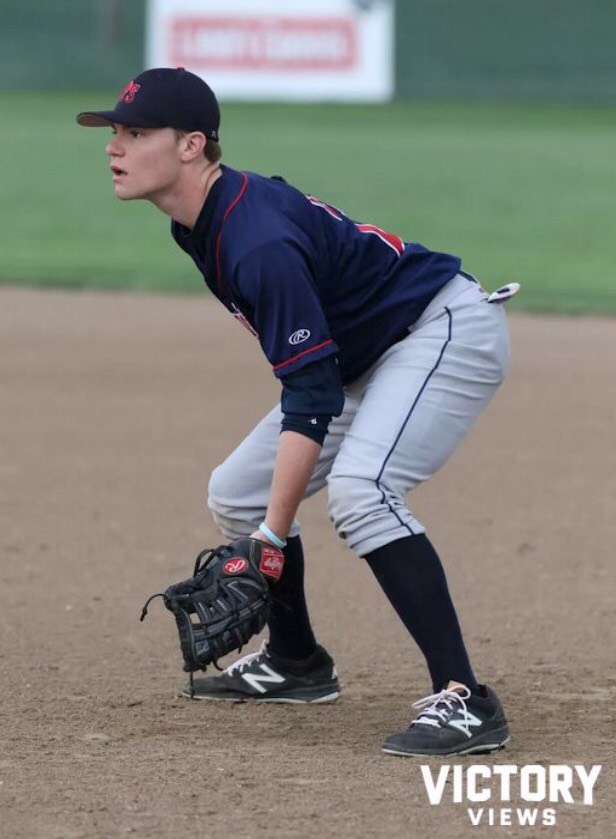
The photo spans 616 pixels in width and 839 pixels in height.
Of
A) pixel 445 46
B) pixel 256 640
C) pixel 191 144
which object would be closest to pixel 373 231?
pixel 191 144

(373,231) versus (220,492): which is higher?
(373,231)

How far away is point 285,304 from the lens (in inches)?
132

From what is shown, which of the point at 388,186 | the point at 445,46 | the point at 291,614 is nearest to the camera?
the point at 291,614

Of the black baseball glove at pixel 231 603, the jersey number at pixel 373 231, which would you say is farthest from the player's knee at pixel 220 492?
the jersey number at pixel 373 231

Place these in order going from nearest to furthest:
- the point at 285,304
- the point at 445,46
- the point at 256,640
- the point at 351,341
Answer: the point at 285,304, the point at 351,341, the point at 256,640, the point at 445,46

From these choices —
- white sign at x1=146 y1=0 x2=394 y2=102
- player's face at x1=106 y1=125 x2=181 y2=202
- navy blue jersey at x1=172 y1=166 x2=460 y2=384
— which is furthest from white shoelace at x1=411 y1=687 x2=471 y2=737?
white sign at x1=146 y1=0 x2=394 y2=102

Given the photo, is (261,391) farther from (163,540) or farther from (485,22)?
(485,22)

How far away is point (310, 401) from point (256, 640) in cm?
147

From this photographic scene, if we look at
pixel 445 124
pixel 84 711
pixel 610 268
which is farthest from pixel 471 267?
pixel 445 124

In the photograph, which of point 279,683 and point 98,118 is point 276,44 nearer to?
point 279,683

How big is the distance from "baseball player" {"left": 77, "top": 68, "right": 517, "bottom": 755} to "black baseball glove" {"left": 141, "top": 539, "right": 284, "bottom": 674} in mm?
60

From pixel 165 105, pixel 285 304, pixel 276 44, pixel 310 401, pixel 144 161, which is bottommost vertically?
pixel 276 44

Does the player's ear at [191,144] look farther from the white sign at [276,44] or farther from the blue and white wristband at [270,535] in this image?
the white sign at [276,44]

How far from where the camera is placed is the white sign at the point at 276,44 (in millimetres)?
22234
